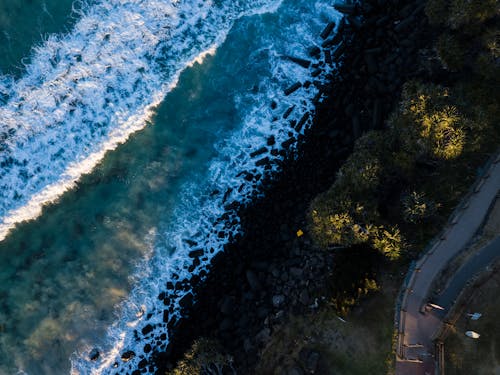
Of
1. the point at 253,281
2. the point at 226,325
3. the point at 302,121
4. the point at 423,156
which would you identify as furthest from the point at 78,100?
the point at 423,156

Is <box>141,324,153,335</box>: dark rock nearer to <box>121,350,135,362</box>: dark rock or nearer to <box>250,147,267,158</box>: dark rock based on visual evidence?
<box>121,350,135,362</box>: dark rock

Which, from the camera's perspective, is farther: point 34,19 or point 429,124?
A: point 34,19

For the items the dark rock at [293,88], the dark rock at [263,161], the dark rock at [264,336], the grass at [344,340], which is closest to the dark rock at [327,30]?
the dark rock at [293,88]

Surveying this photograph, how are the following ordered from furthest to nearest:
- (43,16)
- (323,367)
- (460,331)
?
(43,16) → (323,367) → (460,331)

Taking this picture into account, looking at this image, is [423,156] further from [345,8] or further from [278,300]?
[278,300]

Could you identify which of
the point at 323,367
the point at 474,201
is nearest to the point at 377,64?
the point at 474,201

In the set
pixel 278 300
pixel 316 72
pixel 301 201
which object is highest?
pixel 316 72

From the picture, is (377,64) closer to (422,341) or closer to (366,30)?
(366,30)
